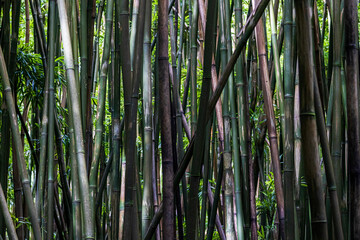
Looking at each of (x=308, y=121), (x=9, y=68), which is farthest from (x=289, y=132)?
(x=9, y=68)

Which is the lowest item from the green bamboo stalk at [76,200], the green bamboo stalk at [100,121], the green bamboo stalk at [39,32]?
the green bamboo stalk at [76,200]

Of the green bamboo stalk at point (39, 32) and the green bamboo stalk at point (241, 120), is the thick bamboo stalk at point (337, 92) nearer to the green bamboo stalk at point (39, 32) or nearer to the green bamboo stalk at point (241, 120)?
the green bamboo stalk at point (241, 120)

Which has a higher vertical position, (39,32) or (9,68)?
(39,32)

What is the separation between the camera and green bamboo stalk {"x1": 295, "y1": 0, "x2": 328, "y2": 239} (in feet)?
2.37

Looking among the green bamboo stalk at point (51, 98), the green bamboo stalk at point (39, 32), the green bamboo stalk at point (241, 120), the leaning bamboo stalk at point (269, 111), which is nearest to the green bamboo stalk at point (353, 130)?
the leaning bamboo stalk at point (269, 111)

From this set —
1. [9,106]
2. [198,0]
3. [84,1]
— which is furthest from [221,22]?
[9,106]

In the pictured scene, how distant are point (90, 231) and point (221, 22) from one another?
0.76 metres

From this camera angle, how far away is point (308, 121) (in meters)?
0.76

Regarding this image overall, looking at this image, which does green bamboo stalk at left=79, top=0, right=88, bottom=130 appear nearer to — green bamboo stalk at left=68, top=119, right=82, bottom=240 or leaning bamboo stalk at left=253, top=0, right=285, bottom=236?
green bamboo stalk at left=68, top=119, right=82, bottom=240

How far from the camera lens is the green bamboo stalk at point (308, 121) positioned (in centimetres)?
72

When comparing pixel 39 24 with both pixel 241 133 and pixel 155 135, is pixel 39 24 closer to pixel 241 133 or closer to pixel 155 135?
pixel 155 135

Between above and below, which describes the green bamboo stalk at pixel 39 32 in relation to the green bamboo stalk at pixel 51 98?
above

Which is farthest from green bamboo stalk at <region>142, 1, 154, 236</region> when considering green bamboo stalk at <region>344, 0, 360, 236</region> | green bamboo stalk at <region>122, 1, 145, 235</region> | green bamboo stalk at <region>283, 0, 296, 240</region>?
green bamboo stalk at <region>344, 0, 360, 236</region>

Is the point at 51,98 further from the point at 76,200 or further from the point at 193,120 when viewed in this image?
the point at 193,120
